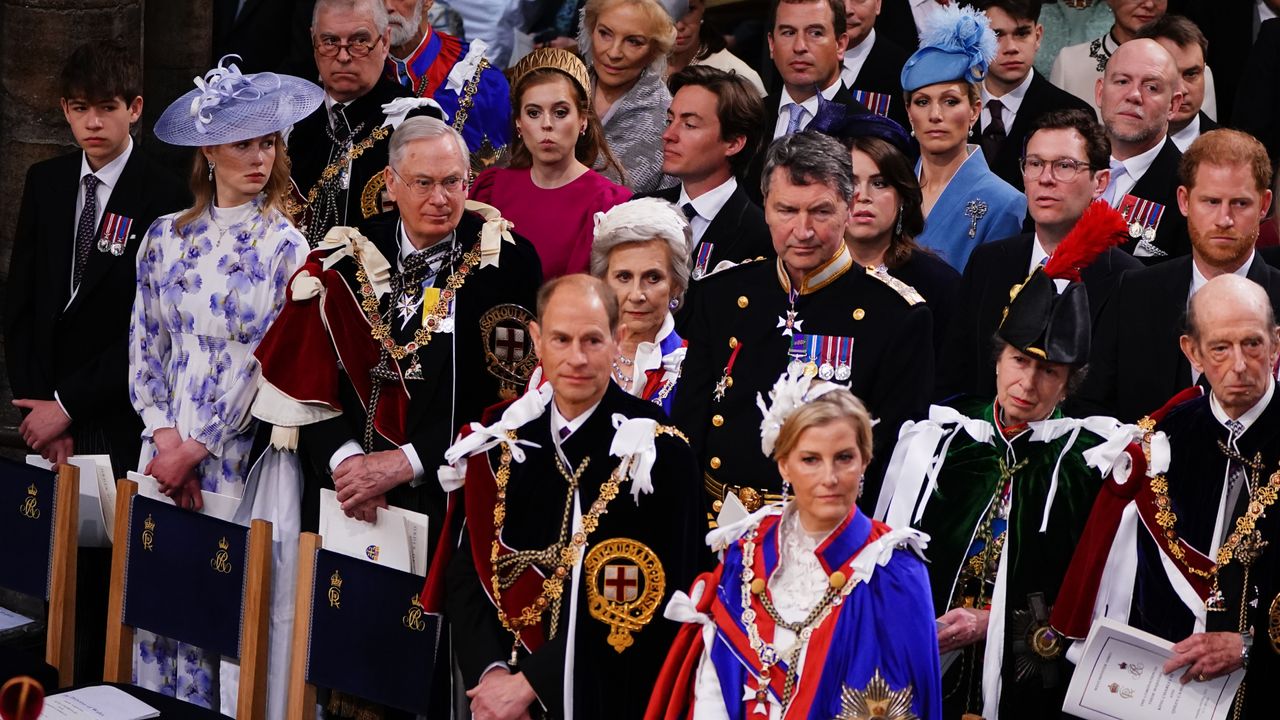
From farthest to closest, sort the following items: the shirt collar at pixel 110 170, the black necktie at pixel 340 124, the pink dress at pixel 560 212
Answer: the shirt collar at pixel 110 170, the black necktie at pixel 340 124, the pink dress at pixel 560 212

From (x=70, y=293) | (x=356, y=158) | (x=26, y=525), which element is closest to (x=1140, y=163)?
(x=356, y=158)

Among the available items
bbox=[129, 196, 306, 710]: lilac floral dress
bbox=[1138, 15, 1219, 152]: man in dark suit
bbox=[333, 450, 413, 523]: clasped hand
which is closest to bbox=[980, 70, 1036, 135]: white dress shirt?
bbox=[1138, 15, 1219, 152]: man in dark suit

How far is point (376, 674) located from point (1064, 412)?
1946mm

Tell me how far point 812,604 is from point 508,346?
66.4 inches

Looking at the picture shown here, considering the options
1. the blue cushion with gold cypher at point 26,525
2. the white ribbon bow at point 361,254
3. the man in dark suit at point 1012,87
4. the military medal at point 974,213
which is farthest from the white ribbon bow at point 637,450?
the man in dark suit at point 1012,87

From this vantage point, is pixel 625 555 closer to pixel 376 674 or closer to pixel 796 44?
pixel 376 674

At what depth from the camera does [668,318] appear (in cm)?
518

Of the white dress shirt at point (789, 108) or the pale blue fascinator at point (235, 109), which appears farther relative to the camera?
the white dress shirt at point (789, 108)

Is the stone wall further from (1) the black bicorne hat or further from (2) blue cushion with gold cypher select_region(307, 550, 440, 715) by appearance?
(1) the black bicorne hat

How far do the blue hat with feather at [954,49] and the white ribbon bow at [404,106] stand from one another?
1.57 m

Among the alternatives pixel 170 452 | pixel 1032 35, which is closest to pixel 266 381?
pixel 170 452

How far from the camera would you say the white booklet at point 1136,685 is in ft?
14.4

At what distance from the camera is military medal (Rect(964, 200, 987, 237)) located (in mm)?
6105

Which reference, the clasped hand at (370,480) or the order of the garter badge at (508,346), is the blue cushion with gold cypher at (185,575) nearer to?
the clasped hand at (370,480)
